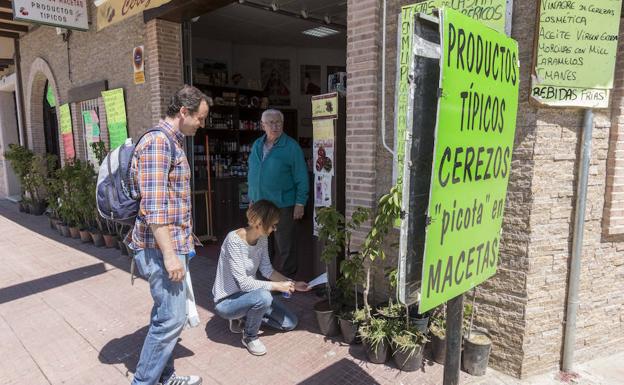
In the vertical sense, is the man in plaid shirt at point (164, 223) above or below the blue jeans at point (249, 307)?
above

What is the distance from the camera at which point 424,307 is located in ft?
5.37

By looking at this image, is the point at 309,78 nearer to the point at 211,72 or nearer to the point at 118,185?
the point at 211,72

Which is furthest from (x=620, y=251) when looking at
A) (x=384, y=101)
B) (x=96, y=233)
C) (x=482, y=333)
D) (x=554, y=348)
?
A: (x=96, y=233)

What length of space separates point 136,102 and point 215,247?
269 cm

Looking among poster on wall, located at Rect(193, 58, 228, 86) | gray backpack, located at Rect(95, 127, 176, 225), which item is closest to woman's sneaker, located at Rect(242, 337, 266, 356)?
gray backpack, located at Rect(95, 127, 176, 225)

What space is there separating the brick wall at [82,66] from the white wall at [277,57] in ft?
8.85

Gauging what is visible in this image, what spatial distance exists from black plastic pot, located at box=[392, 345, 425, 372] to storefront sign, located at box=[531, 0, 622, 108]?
1.97 metres

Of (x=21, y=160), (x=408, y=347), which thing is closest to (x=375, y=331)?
(x=408, y=347)

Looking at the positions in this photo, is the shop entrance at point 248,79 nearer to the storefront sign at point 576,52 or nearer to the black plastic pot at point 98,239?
the black plastic pot at point 98,239

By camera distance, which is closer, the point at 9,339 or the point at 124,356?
the point at 124,356

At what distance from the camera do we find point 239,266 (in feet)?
10.8

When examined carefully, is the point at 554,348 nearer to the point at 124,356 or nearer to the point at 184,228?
the point at 184,228

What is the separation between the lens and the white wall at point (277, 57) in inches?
Answer: 412

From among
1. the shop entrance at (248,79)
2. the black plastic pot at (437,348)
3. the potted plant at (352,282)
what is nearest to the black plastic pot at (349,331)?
the potted plant at (352,282)
